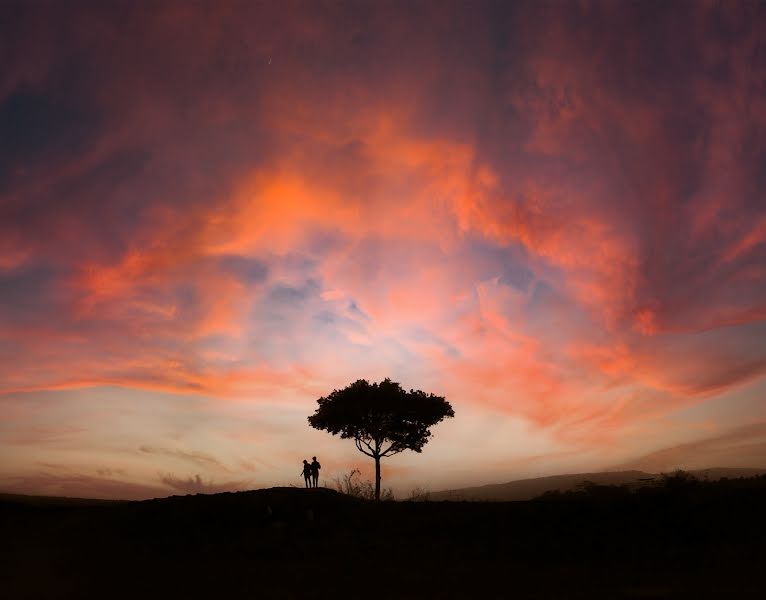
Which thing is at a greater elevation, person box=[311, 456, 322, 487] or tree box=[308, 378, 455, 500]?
tree box=[308, 378, 455, 500]

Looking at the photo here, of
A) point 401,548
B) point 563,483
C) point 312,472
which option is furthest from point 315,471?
point 563,483

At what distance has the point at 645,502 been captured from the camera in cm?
2311

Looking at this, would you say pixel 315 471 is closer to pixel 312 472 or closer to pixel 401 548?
pixel 312 472

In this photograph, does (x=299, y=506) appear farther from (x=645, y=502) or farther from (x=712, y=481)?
(x=712, y=481)

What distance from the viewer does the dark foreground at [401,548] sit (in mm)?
14828

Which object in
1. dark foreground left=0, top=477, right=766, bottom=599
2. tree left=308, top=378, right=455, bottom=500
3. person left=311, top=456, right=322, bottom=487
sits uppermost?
tree left=308, top=378, right=455, bottom=500

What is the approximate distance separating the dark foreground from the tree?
19.0m

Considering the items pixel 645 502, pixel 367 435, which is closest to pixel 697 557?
pixel 645 502

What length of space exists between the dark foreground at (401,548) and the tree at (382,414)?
1904 centimetres

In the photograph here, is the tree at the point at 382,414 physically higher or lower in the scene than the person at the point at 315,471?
higher

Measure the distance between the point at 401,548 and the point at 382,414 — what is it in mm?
29106

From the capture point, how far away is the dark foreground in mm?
14828

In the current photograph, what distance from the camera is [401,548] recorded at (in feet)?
69.2

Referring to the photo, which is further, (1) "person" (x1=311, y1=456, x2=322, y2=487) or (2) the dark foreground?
(1) "person" (x1=311, y1=456, x2=322, y2=487)
